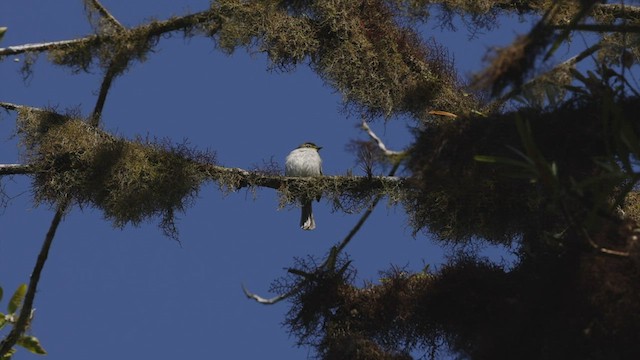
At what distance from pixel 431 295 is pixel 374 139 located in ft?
2.49

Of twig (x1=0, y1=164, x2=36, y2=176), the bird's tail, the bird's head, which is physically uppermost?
the bird's head

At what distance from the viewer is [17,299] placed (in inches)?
214

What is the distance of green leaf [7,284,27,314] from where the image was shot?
543 cm

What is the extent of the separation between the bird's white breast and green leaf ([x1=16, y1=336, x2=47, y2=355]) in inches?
167

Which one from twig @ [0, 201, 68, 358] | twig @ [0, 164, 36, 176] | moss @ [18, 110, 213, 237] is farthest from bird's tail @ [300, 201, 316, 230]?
twig @ [0, 201, 68, 358]

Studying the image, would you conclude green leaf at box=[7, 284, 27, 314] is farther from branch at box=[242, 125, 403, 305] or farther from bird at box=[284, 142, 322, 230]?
bird at box=[284, 142, 322, 230]

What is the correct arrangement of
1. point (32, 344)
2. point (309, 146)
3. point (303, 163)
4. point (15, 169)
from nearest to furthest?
point (32, 344), point (15, 169), point (303, 163), point (309, 146)

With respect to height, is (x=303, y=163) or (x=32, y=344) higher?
(x=303, y=163)

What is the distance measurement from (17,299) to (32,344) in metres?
0.21

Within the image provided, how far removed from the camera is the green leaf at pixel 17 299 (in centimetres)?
543

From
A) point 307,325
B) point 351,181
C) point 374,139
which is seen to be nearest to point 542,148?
point 374,139

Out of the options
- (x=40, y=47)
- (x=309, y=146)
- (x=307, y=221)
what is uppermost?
(x=309, y=146)

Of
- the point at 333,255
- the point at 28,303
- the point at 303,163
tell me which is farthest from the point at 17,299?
the point at 303,163

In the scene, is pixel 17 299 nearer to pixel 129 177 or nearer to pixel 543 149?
pixel 129 177
